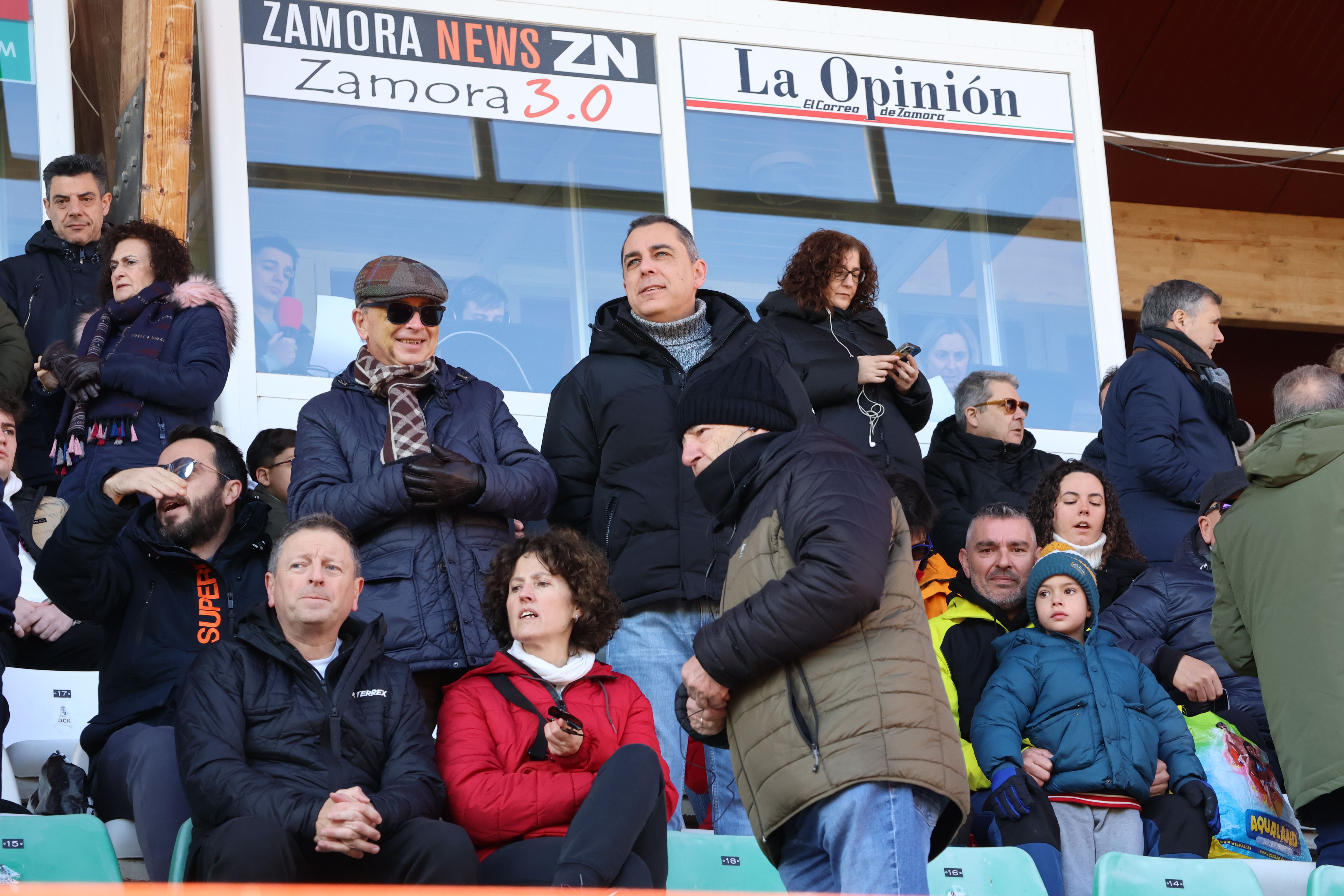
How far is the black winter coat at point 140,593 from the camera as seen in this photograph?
12.4ft

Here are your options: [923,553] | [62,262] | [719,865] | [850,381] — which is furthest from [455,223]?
[719,865]

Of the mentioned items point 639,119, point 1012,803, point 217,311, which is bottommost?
point 1012,803

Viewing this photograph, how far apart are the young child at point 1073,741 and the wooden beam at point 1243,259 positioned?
648 cm

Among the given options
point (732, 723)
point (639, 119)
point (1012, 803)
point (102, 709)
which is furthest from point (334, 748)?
point (639, 119)

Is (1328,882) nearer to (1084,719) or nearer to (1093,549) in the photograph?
(1084,719)

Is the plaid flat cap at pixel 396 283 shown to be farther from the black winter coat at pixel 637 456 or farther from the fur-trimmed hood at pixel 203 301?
the fur-trimmed hood at pixel 203 301

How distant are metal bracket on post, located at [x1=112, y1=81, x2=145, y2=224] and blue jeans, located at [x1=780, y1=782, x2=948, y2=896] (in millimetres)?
4056

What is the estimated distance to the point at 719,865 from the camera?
3.66m

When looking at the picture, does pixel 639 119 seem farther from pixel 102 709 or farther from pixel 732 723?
pixel 732 723

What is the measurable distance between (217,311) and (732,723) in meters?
2.74

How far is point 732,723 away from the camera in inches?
114

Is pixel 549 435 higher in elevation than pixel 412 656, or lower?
higher

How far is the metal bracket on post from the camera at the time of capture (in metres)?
5.82

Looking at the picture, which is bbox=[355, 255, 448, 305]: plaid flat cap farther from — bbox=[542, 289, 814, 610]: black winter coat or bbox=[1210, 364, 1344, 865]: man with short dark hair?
bbox=[1210, 364, 1344, 865]: man with short dark hair
